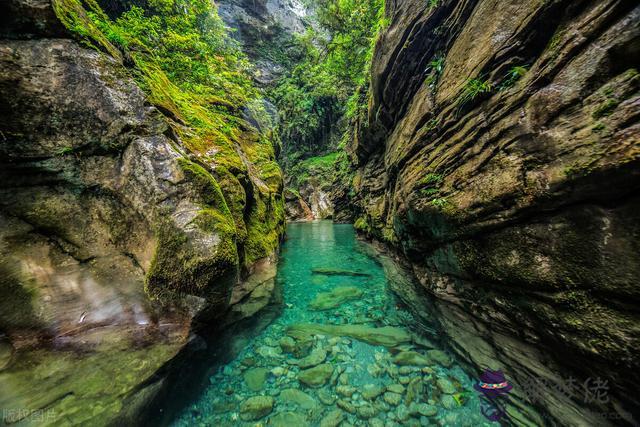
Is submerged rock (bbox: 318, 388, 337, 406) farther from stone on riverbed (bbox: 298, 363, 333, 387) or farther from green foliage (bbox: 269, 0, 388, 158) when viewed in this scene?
green foliage (bbox: 269, 0, 388, 158)

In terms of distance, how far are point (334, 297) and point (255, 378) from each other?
3.01 meters

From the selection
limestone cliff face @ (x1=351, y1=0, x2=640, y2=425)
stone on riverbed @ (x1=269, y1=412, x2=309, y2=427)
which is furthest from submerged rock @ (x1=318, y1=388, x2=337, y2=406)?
limestone cliff face @ (x1=351, y1=0, x2=640, y2=425)

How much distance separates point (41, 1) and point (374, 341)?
711 cm

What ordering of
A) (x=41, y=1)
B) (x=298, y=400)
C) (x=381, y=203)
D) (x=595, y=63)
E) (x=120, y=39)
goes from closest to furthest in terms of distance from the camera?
(x=595, y=63) → (x=41, y=1) → (x=298, y=400) → (x=120, y=39) → (x=381, y=203)

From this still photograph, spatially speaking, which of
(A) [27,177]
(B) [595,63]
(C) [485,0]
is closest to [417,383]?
(B) [595,63]

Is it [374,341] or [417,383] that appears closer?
[417,383]

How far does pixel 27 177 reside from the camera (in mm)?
2650

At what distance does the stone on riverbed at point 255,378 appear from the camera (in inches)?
128

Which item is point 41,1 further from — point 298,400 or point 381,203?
point 381,203

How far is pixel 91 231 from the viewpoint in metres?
2.90

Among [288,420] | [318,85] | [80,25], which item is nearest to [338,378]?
[288,420]

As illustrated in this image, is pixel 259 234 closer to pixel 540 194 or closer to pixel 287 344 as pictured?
pixel 287 344

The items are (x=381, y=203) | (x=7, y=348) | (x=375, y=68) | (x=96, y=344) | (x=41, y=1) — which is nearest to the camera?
(x=7, y=348)

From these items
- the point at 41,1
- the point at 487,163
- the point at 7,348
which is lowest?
the point at 7,348
